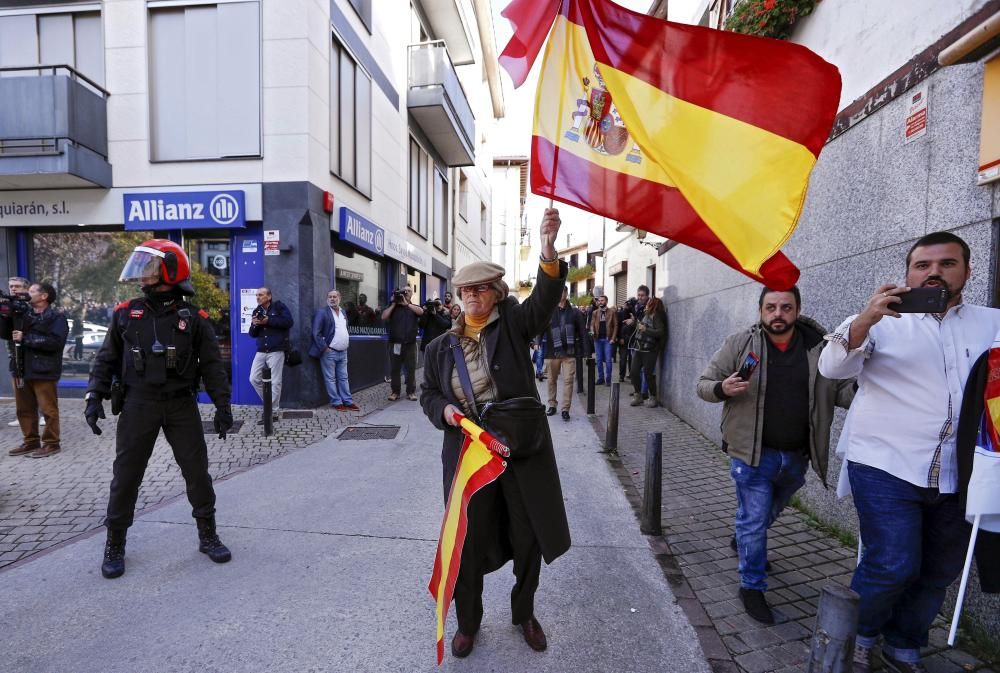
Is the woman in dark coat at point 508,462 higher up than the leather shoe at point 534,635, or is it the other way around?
the woman in dark coat at point 508,462

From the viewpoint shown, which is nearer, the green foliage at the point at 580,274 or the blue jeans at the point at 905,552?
the blue jeans at the point at 905,552

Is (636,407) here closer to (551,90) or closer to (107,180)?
(551,90)

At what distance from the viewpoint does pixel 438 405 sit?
2.66 meters

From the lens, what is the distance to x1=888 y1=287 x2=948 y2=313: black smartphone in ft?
6.47

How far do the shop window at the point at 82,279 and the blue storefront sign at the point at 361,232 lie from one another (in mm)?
3721

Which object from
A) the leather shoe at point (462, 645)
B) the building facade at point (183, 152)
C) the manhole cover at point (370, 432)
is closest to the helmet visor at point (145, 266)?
the leather shoe at point (462, 645)

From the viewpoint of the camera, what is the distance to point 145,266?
3471 millimetres

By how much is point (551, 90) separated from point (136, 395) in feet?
10.5

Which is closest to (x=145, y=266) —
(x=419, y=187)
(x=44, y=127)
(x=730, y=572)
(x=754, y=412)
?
(x=754, y=412)

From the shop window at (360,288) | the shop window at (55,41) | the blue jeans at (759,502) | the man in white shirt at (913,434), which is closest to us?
the man in white shirt at (913,434)

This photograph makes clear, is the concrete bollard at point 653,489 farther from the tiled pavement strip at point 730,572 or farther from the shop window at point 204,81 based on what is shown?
the shop window at point 204,81

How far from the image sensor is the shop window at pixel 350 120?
1000 centimetres

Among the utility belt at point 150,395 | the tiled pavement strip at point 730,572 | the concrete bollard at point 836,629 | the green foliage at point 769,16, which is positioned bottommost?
the tiled pavement strip at point 730,572

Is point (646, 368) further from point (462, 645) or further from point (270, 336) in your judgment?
point (462, 645)
